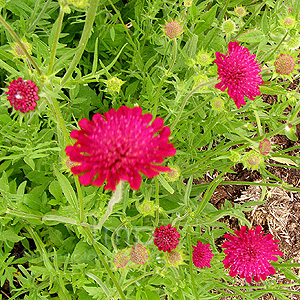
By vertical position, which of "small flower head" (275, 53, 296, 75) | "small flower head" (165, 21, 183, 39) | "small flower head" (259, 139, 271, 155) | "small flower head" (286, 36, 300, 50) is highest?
"small flower head" (286, 36, 300, 50)

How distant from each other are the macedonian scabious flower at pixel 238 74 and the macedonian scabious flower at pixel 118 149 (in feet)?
1.69

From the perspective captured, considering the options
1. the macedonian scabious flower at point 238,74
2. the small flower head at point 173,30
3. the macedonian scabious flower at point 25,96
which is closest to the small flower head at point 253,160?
the macedonian scabious flower at point 238,74

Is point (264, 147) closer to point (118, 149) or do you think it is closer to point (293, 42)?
point (293, 42)

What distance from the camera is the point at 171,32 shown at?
1419 millimetres

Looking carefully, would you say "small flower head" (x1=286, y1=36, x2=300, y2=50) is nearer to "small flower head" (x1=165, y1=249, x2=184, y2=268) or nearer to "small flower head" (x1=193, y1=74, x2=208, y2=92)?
"small flower head" (x1=193, y1=74, x2=208, y2=92)

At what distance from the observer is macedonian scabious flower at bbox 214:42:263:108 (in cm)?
138

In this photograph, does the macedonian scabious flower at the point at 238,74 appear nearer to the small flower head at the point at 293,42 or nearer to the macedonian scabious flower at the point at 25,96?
the small flower head at the point at 293,42

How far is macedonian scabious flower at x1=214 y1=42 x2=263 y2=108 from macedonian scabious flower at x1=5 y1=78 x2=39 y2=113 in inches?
30.5

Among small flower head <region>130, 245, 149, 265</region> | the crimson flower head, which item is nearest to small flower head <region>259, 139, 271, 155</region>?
the crimson flower head

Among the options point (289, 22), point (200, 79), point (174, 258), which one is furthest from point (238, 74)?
point (174, 258)

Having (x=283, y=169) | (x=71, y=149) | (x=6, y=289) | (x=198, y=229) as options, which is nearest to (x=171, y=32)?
(x=71, y=149)

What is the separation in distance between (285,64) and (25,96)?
1139 millimetres

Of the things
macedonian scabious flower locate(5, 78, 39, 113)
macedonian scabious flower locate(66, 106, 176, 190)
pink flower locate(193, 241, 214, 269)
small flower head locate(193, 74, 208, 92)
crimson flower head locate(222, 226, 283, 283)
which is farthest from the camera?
pink flower locate(193, 241, 214, 269)

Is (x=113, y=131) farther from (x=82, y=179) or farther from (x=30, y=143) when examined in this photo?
(x=30, y=143)
